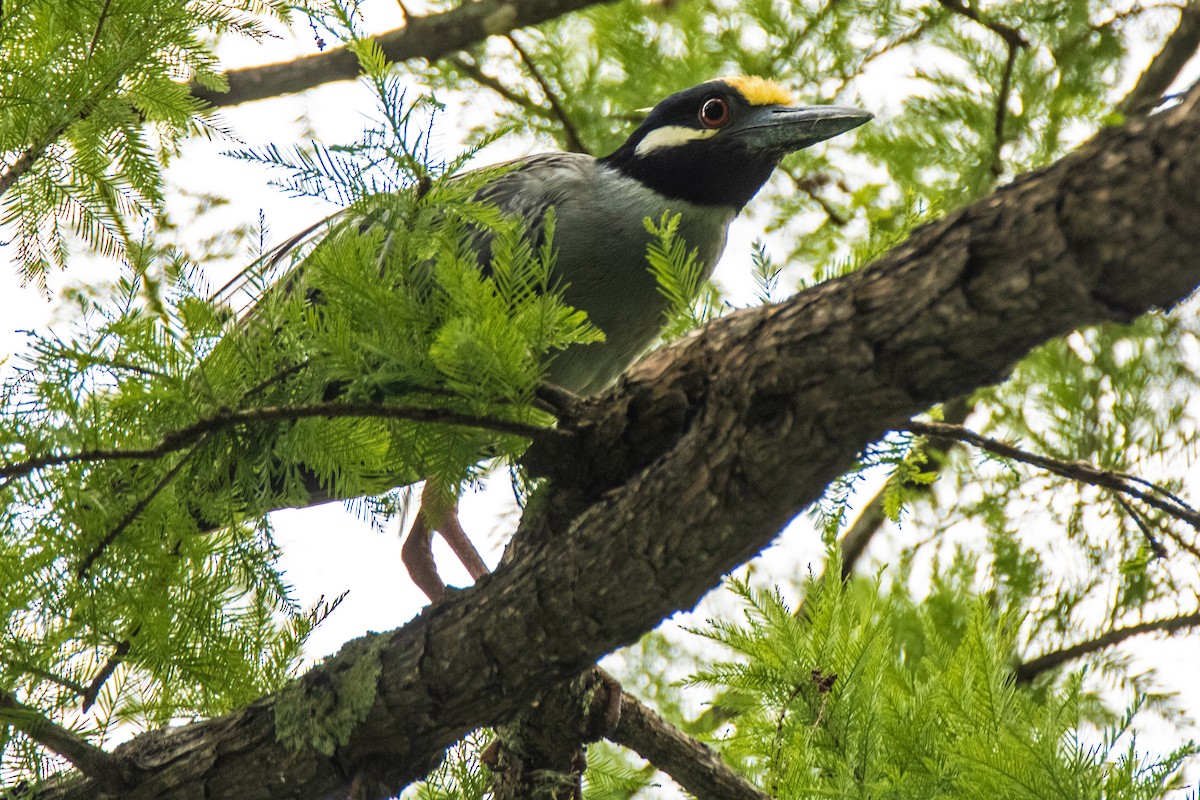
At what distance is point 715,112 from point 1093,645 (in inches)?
107

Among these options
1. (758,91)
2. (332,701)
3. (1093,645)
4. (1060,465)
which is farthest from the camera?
(1093,645)

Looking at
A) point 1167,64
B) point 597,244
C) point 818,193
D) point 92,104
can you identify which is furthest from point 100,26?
point 1167,64

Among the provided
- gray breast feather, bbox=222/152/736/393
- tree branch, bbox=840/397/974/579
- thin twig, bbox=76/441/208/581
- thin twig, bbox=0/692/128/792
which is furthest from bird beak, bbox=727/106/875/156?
thin twig, bbox=0/692/128/792

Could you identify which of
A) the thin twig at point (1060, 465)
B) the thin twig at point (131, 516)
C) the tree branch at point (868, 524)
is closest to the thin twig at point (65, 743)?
the thin twig at point (131, 516)

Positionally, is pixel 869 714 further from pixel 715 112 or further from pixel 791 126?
pixel 715 112

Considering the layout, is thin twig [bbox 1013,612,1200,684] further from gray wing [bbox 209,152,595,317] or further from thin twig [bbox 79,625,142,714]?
thin twig [bbox 79,625,142,714]

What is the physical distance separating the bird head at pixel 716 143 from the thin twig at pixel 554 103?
4.31 ft

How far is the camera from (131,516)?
96.2 inches

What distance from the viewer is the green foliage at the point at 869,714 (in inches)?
115

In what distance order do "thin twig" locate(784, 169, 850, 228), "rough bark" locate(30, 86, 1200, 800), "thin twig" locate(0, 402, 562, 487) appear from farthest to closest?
"thin twig" locate(784, 169, 850, 228) < "thin twig" locate(0, 402, 562, 487) < "rough bark" locate(30, 86, 1200, 800)

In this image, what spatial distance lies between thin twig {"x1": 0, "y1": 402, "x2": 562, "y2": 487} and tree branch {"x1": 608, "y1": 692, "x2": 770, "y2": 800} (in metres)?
1.35

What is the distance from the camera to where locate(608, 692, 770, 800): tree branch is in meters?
3.37

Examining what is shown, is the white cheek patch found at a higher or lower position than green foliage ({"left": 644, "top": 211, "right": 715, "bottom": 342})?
higher

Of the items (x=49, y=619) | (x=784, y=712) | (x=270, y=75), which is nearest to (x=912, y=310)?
(x=784, y=712)
